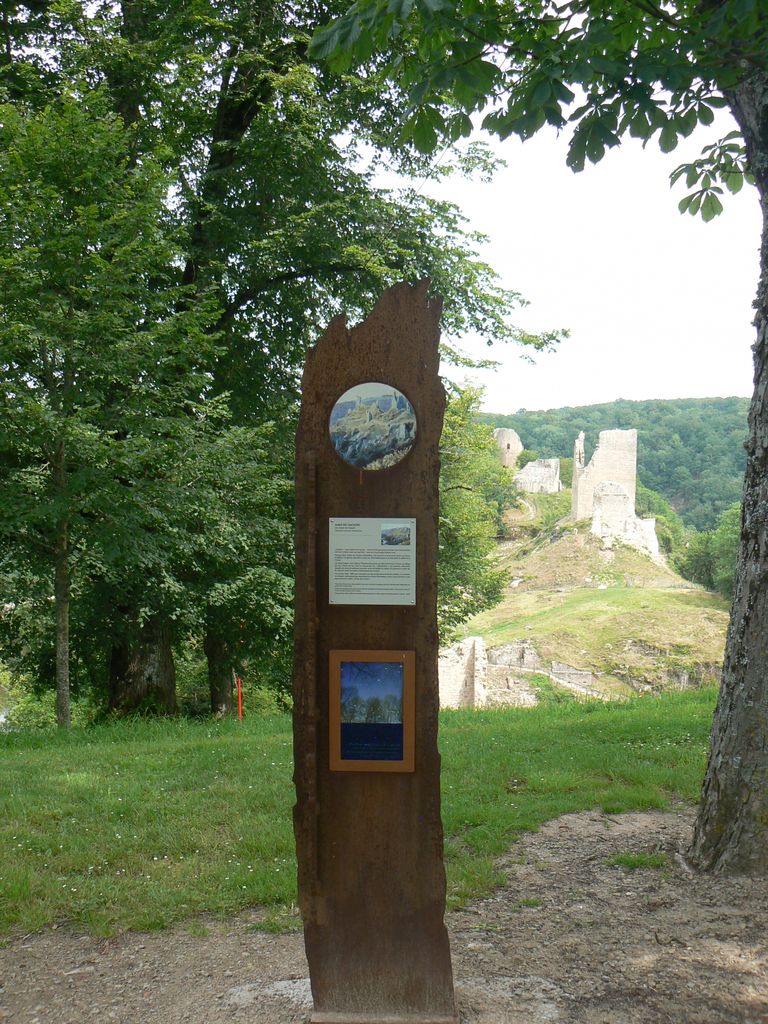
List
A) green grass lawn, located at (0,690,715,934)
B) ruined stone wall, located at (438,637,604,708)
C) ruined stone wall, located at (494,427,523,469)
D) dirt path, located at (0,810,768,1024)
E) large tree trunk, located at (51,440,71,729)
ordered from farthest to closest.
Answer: ruined stone wall, located at (494,427,523,469) < ruined stone wall, located at (438,637,604,708) < large tree trunk, located at (51,440,71,729) < green grass lawn, located at (0,690,715,934) < dirt path, located at (0,810,768,1024)

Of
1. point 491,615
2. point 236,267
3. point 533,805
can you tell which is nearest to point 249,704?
point 236,267

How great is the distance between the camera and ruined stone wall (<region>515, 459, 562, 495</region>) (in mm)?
72438

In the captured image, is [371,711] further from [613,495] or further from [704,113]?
[613,495]

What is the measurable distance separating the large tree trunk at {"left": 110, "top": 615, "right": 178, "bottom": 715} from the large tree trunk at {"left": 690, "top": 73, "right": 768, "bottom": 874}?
9399 millimetres

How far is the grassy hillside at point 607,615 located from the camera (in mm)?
34531

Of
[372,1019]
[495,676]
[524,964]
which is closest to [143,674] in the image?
[524,964]

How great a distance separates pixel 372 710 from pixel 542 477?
70.6 metres

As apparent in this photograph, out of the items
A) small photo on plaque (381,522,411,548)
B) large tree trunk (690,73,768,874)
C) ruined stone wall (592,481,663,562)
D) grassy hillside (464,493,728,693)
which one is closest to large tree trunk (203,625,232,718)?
grassy hillside (464,493,728,693)

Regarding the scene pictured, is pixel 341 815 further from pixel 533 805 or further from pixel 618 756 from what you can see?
pixel 618 756

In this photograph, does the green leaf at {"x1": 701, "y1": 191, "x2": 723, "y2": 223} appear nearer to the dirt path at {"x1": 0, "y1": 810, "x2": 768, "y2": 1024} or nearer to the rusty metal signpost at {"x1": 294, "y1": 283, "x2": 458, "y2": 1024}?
the rusty metal signpost at {"x1": 294, "y1": 283, "x2": 458, "y2": 1024}

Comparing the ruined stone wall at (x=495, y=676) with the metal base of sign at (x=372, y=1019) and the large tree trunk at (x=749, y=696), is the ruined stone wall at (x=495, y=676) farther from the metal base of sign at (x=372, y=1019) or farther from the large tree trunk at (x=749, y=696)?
the metal base of sign at (x=372, y=1019)

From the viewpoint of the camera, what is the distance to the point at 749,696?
16.3 ft

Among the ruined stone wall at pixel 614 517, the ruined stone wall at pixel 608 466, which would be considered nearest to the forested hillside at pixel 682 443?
the ruined stone wall at pixel 608 466

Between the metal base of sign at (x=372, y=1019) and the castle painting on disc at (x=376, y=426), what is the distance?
7.27 ft
